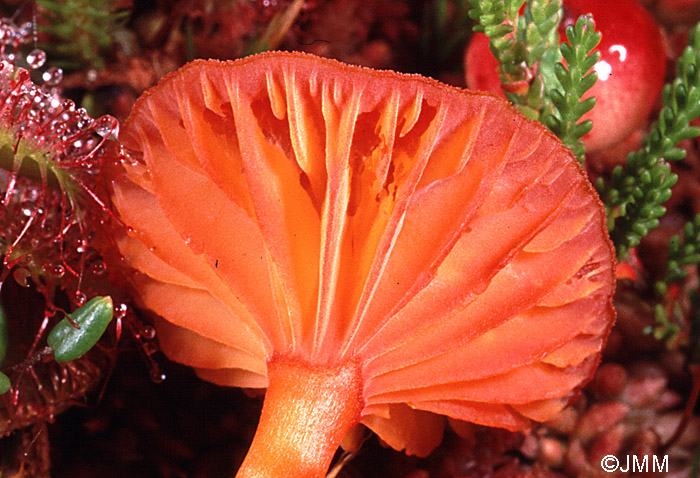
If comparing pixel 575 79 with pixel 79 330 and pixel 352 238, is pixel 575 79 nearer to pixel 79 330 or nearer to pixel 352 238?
pixel 352 238

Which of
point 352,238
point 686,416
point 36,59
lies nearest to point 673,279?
point 686,416

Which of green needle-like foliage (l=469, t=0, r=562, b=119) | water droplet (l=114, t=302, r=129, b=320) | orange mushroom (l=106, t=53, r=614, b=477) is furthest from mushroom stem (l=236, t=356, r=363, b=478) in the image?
green needle-like foliage (l=469, t=0, r=562, b=119)

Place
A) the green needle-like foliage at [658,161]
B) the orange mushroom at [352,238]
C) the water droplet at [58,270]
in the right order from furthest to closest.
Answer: the green needle-like foliage at [658,161] → the water droplet at [58,270] → the orange mushroom at [352,238]

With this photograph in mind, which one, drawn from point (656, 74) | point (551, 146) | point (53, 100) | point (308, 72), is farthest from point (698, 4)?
point (53, 100)

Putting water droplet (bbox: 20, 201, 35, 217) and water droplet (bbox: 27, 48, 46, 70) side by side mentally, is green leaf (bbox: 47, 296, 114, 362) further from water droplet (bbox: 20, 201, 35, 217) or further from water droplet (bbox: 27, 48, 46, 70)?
water droplet (bbox: 27, 48, 46, 70)

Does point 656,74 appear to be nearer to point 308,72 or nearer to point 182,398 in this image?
point 308,72

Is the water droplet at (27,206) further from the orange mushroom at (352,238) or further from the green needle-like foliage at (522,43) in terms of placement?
the green needle-like foliage at (522,43)

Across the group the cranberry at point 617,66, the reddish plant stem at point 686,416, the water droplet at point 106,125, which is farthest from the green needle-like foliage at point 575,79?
the water droplet at point 106,125
